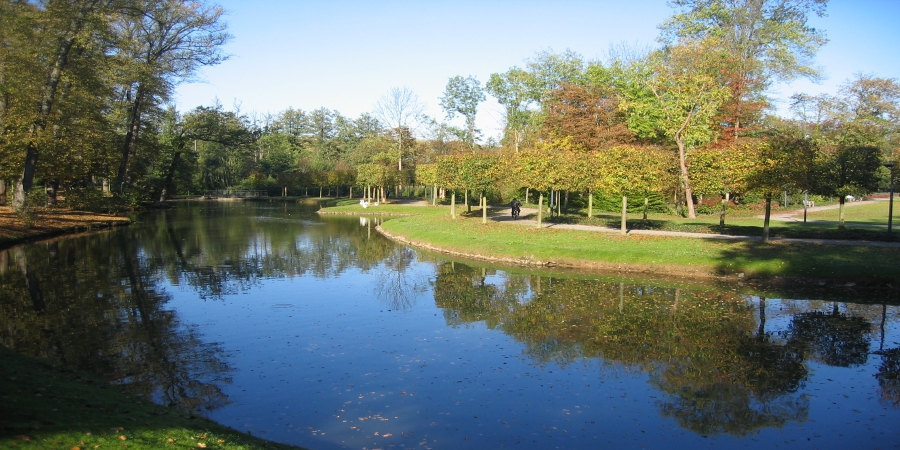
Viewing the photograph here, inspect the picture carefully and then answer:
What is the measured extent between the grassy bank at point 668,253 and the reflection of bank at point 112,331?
15.7 metres

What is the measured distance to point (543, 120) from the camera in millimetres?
57688

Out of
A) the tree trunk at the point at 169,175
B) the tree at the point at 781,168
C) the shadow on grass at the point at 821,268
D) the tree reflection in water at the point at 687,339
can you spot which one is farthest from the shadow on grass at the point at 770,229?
the tree trunk at the point at 169,175

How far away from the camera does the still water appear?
10.1 m

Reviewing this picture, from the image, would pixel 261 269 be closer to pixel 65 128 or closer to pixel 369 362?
pixel 369 362

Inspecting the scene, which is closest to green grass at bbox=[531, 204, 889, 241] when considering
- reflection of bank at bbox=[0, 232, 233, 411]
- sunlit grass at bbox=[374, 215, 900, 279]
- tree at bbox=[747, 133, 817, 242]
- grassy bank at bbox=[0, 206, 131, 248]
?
tree at bbox=[747, 133, 817, 242]

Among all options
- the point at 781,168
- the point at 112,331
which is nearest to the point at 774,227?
the point at 781,168

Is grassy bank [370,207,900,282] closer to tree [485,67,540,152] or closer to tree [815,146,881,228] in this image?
tree [815,146,881,228]

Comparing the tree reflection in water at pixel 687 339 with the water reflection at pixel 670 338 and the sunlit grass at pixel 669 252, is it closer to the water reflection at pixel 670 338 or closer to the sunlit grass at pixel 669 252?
the water reflection at pixel 670 338

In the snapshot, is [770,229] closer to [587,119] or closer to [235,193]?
[587,119]

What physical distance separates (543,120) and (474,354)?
46195 millimetres

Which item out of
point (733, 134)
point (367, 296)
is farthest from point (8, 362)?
point (733, 134)

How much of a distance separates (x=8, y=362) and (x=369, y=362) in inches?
259

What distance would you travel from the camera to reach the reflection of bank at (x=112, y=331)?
38.7 ft

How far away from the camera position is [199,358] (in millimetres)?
13375
